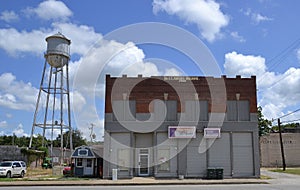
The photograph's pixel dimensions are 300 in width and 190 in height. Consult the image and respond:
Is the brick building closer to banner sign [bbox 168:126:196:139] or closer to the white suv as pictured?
banner sign [bbox 168:126:196:139]

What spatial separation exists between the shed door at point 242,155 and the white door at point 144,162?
7933 mm

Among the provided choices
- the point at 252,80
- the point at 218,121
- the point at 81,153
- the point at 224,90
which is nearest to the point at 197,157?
the point at 218,121

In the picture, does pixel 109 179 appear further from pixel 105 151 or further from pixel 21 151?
pixel 21 151

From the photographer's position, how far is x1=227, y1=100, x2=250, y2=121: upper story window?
34156 millimetres

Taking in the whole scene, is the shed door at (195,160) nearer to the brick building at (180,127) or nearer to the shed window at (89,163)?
the brick building at (180,127)

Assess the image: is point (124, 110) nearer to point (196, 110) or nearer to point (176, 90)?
point (176, 90)

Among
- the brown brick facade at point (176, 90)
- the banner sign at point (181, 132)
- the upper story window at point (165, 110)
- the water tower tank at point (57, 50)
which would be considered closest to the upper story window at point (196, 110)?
the brown brick facade at point (176, 90)

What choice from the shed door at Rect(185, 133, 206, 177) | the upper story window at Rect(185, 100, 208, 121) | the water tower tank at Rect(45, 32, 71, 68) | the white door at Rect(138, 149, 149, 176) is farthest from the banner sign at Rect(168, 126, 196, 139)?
the water tower tank at Rect(45, 32, 71, 68)

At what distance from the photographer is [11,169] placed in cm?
3597

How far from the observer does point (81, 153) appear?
118ft

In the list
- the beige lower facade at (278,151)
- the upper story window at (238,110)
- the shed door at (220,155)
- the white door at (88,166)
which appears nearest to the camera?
the shed door at (220,155)

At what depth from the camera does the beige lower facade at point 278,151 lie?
58156 millimetres

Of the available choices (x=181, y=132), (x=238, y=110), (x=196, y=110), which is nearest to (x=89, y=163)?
(x=181, y=132)

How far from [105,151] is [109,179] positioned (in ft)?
8.44
